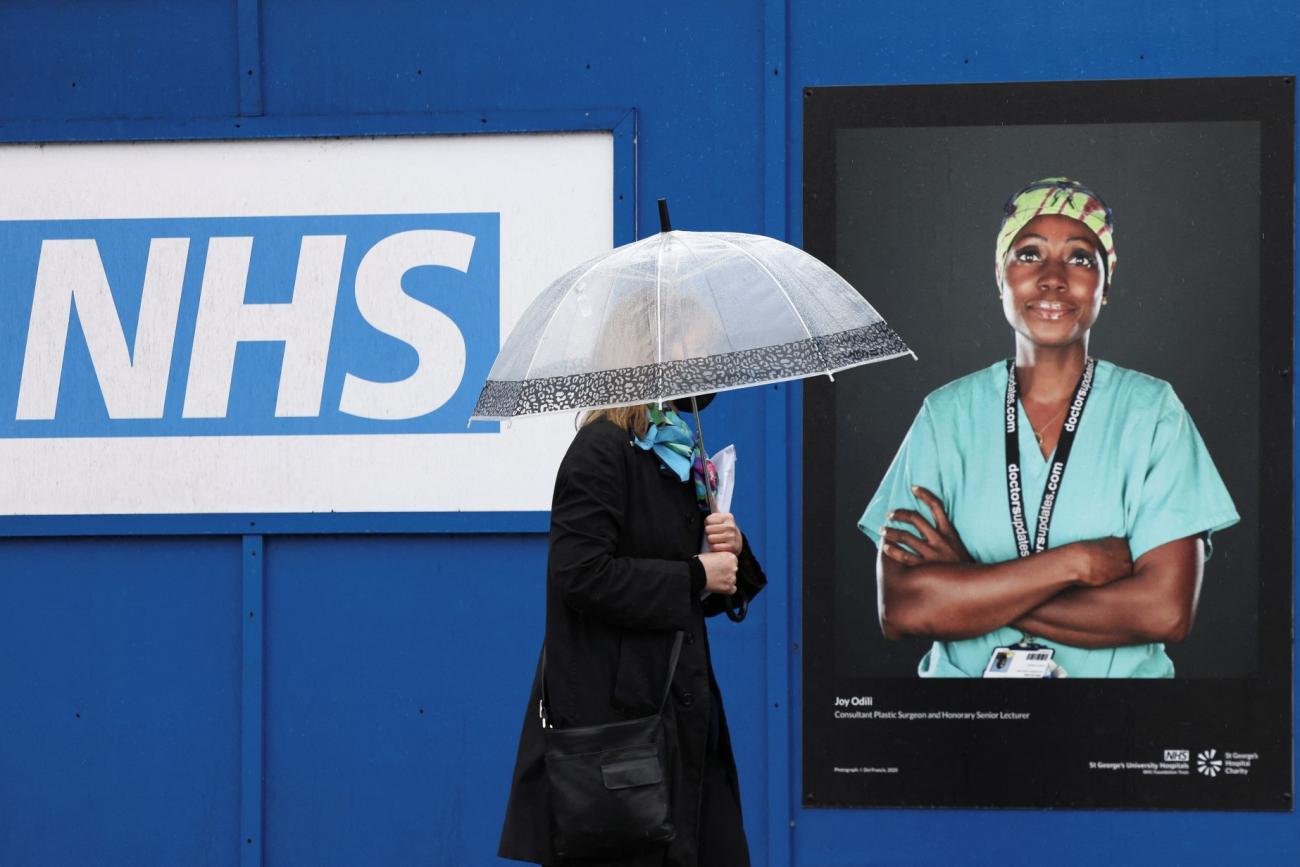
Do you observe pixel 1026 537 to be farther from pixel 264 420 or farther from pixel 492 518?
pixel 264 420

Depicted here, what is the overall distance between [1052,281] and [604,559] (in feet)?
6.89

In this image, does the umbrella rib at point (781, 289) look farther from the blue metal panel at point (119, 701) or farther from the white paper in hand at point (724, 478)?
the blue metal panel at point (119, 701)

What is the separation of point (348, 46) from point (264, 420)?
3.91 feet

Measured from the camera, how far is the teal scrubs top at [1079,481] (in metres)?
4.48

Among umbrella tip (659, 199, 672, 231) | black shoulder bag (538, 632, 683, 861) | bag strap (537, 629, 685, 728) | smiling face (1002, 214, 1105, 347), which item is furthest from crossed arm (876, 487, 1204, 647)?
umbrella tip (659, 199, 672, 231)

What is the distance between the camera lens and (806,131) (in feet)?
14.9

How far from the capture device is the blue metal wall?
4.52 metres

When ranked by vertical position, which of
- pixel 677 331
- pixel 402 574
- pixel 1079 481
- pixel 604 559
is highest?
pixel 677 331

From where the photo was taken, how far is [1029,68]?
4516 millimetres

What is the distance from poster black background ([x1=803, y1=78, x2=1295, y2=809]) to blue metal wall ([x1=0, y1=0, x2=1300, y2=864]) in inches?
3.5

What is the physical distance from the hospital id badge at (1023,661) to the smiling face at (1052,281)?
92 centimetres

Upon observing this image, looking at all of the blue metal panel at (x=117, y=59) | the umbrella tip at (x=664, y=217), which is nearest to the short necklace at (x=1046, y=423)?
the umbrella tip at (x=664, y=217)

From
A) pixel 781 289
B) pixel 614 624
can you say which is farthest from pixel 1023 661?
pixel 781 289

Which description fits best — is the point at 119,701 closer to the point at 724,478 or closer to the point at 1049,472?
the point at 724,478
